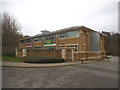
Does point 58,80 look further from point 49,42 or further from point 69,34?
point 49,42

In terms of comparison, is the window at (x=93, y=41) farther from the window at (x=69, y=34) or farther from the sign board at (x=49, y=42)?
the sign board at (x=49, y=42)

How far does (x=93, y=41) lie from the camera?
2334 cm

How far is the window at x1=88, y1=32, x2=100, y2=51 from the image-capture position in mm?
22562

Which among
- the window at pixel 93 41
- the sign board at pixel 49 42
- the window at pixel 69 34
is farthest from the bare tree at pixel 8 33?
the window at pixel 93 41

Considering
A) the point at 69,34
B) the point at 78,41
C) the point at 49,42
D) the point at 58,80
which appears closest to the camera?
the point at 58,80

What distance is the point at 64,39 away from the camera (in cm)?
2345

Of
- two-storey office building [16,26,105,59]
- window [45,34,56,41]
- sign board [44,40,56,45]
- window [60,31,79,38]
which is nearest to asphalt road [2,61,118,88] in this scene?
two-storey office building [16,26,105,59]

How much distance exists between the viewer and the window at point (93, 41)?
74.0 ft

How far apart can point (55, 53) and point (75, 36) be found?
571 centimetres

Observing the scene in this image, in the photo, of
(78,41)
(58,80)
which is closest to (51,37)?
(78,41)

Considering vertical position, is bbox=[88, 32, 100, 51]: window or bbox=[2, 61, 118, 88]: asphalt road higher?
bbox=[88, 32, 100, 51]: window

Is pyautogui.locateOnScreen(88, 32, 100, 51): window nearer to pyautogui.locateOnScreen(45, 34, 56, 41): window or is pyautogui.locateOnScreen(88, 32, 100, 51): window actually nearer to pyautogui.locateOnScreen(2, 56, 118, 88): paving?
pyautogui.locateOnScreen(45, 34, 56, 41): window

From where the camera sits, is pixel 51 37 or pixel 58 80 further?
pixel 51 37

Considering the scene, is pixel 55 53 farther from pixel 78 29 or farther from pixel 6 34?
pixel 6 34
